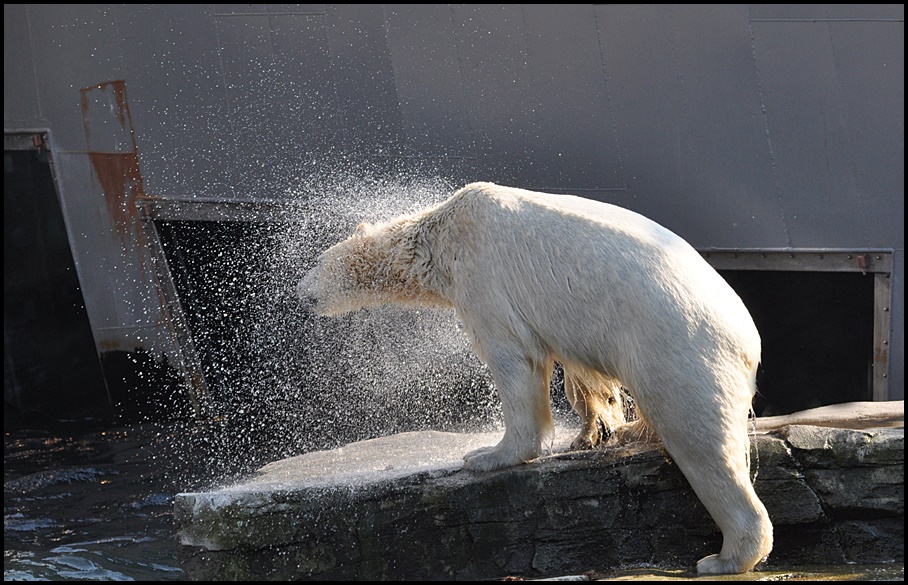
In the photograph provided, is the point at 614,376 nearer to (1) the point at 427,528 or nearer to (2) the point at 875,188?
(1) the point at 427,528

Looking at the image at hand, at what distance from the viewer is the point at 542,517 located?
4.69 meters

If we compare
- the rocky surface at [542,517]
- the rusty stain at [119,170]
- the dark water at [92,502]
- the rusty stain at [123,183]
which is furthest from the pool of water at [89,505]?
the rusty stain at [119,170]

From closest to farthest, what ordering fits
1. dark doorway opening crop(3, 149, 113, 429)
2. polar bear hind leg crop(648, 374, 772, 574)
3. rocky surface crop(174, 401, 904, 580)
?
polar bear hind leg crop(648, 374, 772, 574) → rocky surface crop(174, 401, 904, 580) → dark doorway opening crop(3, 149, 113, 429)

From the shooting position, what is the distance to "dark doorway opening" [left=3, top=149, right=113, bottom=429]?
10.6m

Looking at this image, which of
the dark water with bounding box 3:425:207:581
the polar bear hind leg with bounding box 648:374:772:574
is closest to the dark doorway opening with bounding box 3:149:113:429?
the dark water with bounding box 3:425:207:581

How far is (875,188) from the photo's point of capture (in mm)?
7758

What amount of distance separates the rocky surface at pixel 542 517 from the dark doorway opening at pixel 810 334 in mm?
3610

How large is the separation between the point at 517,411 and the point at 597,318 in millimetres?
633

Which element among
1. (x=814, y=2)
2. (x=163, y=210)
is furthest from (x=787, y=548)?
(x=163, y=210)

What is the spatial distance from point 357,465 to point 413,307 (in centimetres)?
97

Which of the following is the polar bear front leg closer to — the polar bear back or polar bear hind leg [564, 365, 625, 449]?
the polar bear back

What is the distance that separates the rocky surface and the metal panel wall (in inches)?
137

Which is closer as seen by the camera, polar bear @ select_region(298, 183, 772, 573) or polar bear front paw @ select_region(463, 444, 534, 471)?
polar bear @ select_region(298, 183, 772, 573)

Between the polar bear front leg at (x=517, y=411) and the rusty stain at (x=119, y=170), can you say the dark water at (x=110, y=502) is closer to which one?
the polar bear front leg at (x=517, y=411)
